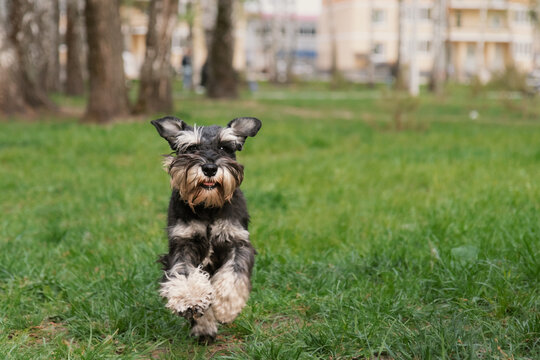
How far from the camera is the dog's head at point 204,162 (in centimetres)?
381

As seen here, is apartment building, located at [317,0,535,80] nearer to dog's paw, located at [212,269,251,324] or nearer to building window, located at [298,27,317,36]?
building window, located at [298,27,317,36]

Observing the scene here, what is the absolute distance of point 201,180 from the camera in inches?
149

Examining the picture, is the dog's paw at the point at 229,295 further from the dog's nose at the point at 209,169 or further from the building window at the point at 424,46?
the building window at the point at 424,46

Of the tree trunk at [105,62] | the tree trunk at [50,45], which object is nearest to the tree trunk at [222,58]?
the tree trunk at [50,45]

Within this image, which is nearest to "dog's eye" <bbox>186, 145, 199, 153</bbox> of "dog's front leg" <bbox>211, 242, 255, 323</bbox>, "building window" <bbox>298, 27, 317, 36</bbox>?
"dog's front leg" <bbox>211, 242, 255, 323</bbox>

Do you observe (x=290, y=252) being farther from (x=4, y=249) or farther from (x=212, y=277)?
(x=4, y=249)

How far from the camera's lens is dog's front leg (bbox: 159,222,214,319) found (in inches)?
145

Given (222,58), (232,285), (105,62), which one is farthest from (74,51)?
(232,285)

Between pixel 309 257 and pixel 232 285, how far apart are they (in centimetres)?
183

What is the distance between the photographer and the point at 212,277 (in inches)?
160

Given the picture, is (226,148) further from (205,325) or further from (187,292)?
(205,325)

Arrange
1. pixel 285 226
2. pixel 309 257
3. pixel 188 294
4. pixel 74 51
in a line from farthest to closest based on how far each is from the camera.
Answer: pixel 74 51
pixel 285 226
pixel 309 257
pixel 188 294

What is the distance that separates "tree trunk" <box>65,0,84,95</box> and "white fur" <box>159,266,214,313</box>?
24.9m

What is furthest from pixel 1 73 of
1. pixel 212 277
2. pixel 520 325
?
pixel 520 325
